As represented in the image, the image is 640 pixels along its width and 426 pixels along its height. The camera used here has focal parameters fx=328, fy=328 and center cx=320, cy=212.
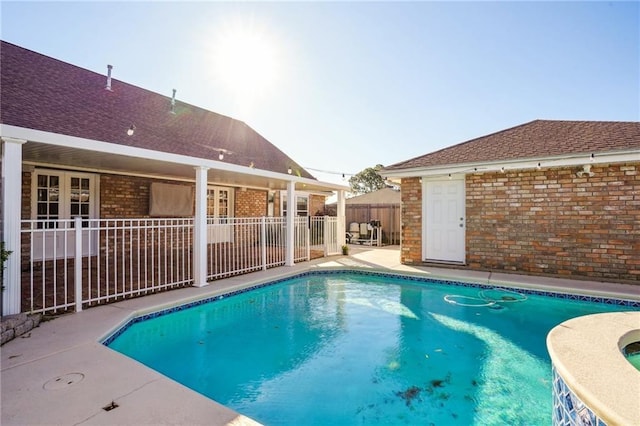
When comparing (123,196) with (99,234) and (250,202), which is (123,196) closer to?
(99,234)

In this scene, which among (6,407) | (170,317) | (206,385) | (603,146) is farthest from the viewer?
(603,146)

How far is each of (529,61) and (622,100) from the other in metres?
2.91

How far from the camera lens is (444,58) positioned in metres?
9.62

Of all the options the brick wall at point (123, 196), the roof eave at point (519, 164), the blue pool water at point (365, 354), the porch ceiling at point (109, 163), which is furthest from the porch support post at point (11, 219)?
the roof eave at point (519, 164)

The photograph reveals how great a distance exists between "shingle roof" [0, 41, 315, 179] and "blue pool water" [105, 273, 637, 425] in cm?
468

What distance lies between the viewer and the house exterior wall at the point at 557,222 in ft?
23.5

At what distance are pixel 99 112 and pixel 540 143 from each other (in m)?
11.4

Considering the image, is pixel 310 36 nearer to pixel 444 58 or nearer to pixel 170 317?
pixel 444 58

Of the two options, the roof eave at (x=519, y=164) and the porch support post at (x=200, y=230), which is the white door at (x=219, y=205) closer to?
the porch support post at (x=200, y=230)

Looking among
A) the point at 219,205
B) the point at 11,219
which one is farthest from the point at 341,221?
the point at 11,219

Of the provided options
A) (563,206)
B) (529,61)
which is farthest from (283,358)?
(529,61)

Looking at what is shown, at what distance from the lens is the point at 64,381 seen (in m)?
2.97

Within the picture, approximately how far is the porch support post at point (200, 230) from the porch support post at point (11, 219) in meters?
2.90

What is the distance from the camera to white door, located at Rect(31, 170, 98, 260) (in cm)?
822
